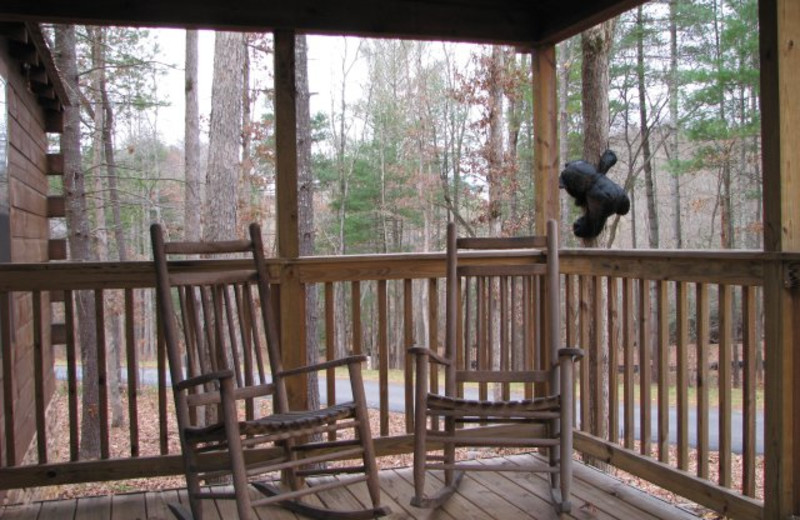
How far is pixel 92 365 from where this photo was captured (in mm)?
9250

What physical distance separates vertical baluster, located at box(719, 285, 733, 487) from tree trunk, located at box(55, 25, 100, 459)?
23.6ft

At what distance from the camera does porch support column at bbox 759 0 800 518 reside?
2486 millimetres

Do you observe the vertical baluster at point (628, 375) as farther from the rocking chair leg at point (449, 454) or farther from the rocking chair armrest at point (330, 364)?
the rocking chair armrest at point (330, 364)

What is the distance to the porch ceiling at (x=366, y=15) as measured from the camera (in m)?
3.26

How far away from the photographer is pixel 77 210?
8.59m

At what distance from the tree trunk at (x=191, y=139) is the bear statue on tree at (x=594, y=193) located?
7251mm

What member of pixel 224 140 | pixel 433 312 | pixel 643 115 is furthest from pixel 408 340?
pixel 643 115

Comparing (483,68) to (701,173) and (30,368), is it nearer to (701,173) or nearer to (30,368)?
(701,173)

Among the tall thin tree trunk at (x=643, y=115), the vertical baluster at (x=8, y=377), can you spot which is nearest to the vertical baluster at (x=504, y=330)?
the vertical baluster at (x=8, y=377)

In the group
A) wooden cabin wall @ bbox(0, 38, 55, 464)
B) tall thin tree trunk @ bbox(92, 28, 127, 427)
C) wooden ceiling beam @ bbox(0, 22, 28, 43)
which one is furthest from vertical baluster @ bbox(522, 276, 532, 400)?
tall thin tree trunk @ bbox(92, 28, 127, 427)

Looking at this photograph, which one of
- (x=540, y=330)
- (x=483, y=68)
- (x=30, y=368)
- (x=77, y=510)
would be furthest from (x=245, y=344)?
(x=483, y=68)

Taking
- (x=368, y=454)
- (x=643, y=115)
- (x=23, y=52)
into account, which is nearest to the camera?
(x=368, y=454)

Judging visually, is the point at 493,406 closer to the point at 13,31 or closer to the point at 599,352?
the point at 599,352

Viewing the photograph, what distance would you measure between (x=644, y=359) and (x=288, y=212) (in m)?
1.65
